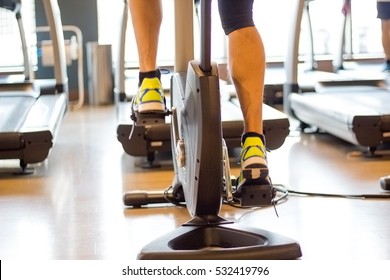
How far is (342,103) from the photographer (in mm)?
3930

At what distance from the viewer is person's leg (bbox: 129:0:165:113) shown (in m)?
2.27

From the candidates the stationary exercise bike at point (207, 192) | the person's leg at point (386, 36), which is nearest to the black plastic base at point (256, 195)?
the stationary exercise bike at point (207, 192)

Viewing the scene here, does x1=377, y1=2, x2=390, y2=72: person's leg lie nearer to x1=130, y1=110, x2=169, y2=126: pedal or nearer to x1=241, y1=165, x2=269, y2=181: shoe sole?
x1=130, y1=110, x2=169, y2=126: pedal

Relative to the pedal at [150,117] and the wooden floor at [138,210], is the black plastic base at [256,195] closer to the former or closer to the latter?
the wooden floor at [138,210]

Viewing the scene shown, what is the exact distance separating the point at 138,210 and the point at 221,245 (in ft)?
2.30

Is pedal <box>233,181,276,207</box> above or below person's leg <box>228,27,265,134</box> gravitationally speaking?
below

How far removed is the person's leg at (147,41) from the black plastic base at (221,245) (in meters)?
0.53

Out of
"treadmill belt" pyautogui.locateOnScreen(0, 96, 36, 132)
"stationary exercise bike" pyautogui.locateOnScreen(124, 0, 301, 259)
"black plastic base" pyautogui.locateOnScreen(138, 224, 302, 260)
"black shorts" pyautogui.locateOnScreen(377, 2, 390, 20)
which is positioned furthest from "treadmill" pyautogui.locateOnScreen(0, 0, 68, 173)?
"black shorts" pyautogui.locateOnScreen(377, 2, 390, 20)

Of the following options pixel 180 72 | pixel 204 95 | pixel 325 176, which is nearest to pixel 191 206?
pixel 204 95

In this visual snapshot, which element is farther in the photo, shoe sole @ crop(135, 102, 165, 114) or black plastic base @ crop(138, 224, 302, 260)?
shoe sole @ crop(135, 102, 165, 114)

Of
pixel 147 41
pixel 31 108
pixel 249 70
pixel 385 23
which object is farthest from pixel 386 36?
pixel 249 70

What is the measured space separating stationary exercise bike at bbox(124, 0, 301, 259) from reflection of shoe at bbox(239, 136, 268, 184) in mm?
26

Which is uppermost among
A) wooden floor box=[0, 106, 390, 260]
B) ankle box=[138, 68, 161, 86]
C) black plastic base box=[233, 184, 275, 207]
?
ankle box=[138, 68, 161, 86]

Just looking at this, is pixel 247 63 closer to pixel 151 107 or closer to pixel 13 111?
pixel 151 107
